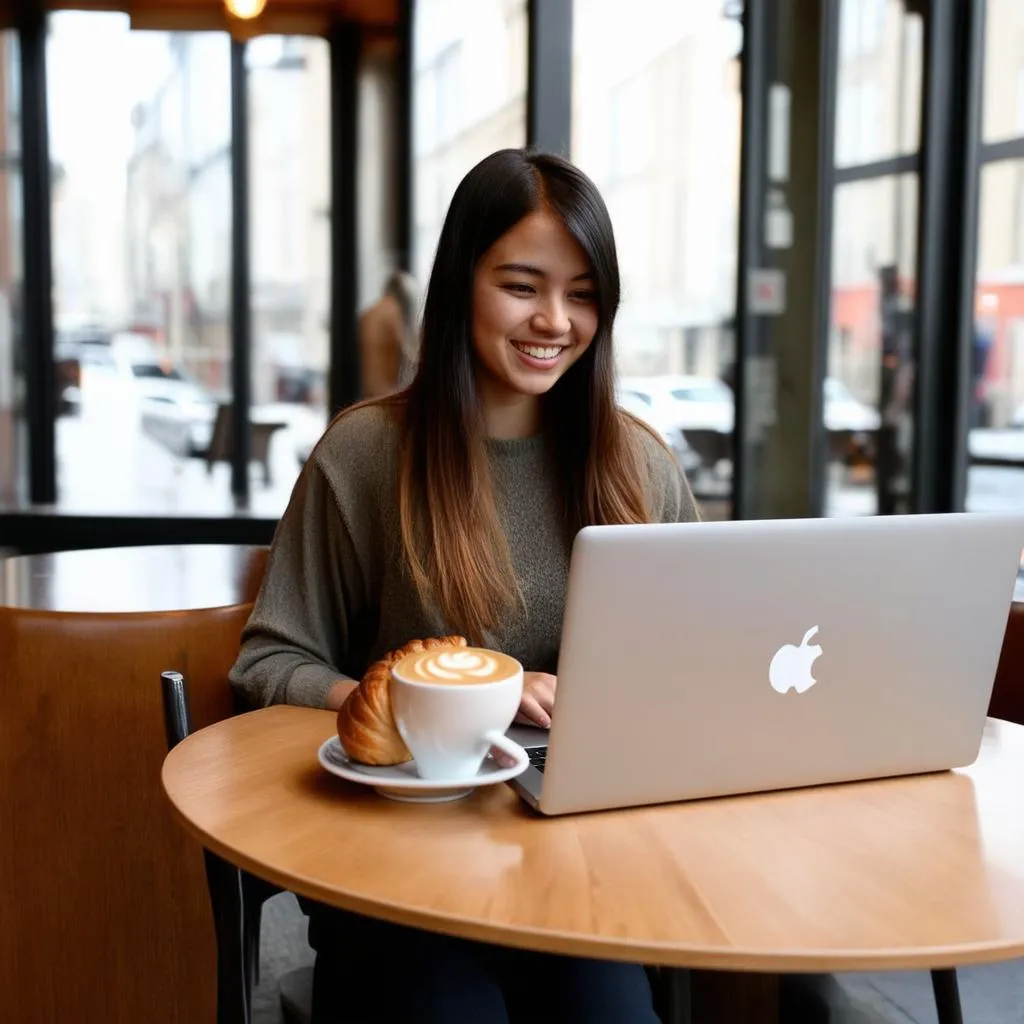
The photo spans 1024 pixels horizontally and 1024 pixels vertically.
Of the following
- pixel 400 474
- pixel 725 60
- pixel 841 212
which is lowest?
pixel 400 474

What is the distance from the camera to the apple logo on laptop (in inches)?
40.3

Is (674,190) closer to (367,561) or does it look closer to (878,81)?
(878,81)

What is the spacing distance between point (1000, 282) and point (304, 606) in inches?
101

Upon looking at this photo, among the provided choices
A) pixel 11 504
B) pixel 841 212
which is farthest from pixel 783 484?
pixel 11 504

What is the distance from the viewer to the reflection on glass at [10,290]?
6434mm

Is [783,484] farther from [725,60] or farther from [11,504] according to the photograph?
[11,504]

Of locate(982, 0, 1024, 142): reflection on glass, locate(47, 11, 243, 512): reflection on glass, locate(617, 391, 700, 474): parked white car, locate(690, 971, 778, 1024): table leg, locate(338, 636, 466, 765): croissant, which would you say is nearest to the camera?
locate(338, 636, 466, 765): croissant

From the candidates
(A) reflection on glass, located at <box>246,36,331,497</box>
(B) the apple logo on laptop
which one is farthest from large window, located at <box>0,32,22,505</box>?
(B) the apple logo on laptop

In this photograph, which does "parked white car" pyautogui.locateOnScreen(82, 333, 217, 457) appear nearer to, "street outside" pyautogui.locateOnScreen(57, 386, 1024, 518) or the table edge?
"street outside" pyautogui.locateOnScreen(57, 386, 1024, 518)

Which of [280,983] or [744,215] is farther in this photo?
[744,215]

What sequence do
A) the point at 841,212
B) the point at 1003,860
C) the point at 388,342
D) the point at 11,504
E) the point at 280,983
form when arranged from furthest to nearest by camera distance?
the point at 11,504 < the point at 388,342 < the point at 841,212 < the point at 280,983 < the point at 1003,860

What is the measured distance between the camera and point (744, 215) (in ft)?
14.7

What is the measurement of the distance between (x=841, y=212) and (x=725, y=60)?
949mm

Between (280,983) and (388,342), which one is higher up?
(388,342)
